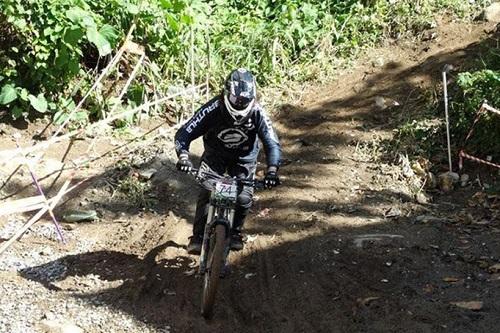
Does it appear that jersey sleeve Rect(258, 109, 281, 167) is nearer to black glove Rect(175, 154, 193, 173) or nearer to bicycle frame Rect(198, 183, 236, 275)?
bicycle frame Rect(198, 183, 236, 275)

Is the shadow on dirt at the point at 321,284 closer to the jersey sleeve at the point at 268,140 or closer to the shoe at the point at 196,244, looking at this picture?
the shoe at the point at 196,244

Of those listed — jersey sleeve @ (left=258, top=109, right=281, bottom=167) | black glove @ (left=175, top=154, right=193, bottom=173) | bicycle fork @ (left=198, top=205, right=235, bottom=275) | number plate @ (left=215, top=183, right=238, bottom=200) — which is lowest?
bicycle fork @ (left=198, top=205, right=235, bottom=275)

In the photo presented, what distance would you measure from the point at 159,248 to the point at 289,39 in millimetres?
4316

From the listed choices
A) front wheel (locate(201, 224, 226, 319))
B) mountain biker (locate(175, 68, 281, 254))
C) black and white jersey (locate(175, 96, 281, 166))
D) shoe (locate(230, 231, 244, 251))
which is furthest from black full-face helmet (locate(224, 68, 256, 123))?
shoe (locate(230, 231, 244, 251))

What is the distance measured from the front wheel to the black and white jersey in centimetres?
66

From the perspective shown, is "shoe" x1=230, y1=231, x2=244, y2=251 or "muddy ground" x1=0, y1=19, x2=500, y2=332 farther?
"shoe" x1=230, y1=231, x2=244, y2=251

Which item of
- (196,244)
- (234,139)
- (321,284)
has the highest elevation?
(234,139)

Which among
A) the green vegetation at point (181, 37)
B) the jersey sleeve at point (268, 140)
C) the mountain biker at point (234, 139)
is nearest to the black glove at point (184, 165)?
the mountain biker at point (234, 139)

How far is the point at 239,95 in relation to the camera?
4613 mm

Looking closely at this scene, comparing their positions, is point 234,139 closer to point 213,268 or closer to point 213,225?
point 213,225

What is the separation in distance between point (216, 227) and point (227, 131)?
77 cm

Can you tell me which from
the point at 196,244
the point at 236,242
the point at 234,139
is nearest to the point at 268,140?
the point at 234,139

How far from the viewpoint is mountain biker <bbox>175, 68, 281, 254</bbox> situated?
183 inches

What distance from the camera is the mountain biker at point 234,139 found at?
4.65m
